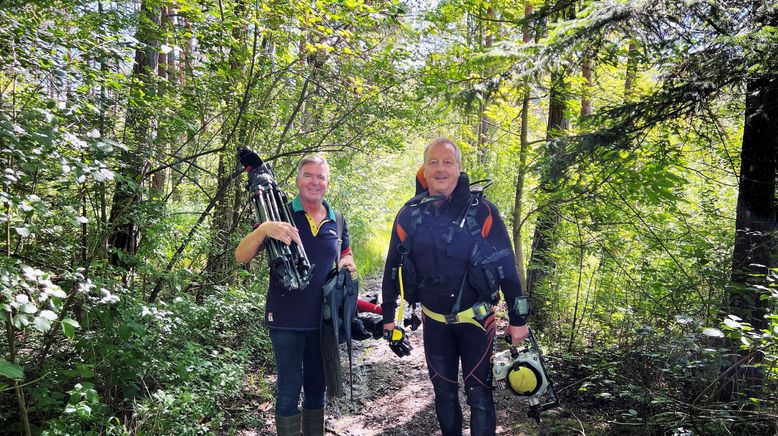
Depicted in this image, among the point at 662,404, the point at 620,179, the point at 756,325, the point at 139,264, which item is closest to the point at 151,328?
the point at 139,264

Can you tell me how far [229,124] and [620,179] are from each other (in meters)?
4.50

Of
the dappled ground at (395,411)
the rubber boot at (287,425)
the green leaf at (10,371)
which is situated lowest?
the dappled ground at (395,411)

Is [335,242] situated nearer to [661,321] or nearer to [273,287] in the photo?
[273,287]

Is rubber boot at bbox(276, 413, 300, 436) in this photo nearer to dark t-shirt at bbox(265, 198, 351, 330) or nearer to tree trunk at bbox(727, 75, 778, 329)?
dark t-shirt at bbox(265, 198, 351, 330)

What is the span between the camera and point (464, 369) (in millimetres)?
3459

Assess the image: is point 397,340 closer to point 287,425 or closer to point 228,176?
point 287,425

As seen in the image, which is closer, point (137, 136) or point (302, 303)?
point (302, 303)

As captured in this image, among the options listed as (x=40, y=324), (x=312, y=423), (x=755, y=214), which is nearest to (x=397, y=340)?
(x=312, y=423)

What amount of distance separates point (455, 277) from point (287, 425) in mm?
1612

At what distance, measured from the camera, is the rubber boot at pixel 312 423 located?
145 inches

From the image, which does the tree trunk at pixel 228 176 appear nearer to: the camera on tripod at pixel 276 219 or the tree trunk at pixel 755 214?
the camera on tripod at pixel 276 219

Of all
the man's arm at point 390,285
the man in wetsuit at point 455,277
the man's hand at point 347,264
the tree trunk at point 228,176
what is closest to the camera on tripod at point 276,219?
the man's hand at point 347,264

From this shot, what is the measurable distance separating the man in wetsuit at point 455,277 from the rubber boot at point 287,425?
1.06 metres

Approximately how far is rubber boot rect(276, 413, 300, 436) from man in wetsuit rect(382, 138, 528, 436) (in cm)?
106
